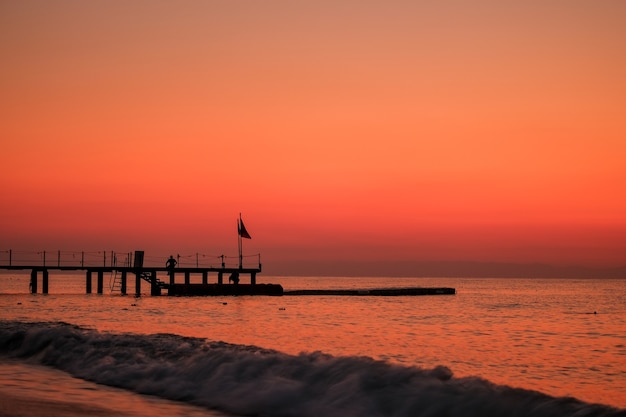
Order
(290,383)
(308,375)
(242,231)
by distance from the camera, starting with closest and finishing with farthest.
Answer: (290,383) < (308,375) < (242,231)

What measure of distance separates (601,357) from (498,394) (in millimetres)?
14186

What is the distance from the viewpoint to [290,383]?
47.9 ft

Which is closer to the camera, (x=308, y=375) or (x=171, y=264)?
(x=308, y=375)

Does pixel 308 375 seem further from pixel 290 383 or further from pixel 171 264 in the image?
pixel 171 264

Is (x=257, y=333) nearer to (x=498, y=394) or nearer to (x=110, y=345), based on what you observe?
(x=110, y=345)

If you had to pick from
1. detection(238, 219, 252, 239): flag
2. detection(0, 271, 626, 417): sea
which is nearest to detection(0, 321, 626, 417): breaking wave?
detection(0, 271, 626, 417): sea

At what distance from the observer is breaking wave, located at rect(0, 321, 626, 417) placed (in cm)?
1251

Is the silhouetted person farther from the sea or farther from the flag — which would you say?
the sea

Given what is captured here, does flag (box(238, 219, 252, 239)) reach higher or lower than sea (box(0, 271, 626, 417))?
higher

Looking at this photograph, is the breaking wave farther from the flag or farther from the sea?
the flag

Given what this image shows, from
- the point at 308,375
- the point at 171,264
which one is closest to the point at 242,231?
the point at 171,264

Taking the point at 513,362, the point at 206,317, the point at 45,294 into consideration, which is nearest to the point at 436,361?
the point at 513,362

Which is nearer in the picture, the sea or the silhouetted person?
the sea

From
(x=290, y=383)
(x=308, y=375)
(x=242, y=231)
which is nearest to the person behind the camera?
(x=290, y=383)
